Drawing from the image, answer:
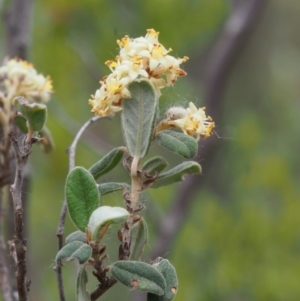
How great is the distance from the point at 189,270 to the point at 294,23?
3021 mm

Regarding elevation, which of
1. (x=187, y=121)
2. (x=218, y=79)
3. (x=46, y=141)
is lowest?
(x=187, y=121)

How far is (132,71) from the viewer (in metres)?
Answer: 0.69

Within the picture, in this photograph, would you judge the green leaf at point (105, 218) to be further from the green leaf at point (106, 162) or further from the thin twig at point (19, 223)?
the green leaf at point (106, 162)

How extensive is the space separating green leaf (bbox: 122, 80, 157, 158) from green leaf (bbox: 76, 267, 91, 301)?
0.15 metres

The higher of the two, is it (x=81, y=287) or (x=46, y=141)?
(x=46, y=141)

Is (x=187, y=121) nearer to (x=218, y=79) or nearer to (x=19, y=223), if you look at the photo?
(x=19, y=223)

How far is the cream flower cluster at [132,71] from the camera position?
2.27 ft

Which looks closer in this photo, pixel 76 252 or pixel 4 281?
pixel 76 252

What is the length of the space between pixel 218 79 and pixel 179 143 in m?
1.76

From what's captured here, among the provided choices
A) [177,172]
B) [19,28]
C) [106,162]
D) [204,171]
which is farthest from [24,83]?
[204,171]

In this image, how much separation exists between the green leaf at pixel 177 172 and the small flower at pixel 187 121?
1.6 inches

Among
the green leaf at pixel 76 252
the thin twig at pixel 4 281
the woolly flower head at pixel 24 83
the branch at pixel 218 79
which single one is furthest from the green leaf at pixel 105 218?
the branch at pixel 218 79

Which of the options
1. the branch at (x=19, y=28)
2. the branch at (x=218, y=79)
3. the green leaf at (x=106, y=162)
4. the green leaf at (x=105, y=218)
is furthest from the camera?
the branch at (x=218, y=79)

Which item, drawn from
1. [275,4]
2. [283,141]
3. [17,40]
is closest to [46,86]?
[17,40]
